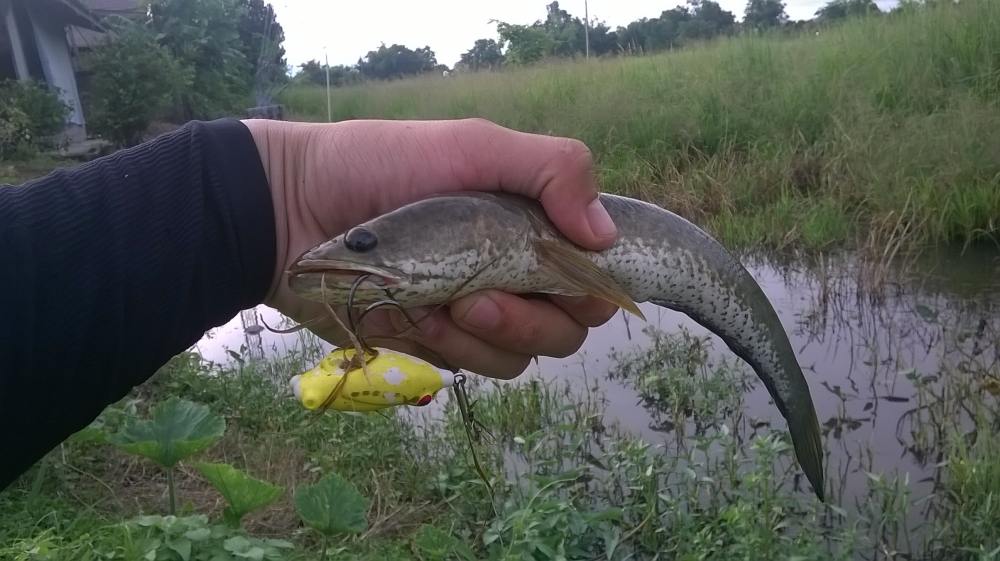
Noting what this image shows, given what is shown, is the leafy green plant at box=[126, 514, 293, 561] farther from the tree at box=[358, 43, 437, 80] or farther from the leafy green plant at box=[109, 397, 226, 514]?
the tree at box=[358, 43, 437, 80]

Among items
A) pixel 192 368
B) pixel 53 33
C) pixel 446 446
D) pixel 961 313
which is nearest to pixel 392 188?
pixel 446 446

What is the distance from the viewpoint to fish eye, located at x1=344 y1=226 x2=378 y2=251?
1.73 meters

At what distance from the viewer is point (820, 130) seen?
8.30m

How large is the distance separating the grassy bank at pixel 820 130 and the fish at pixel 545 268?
4.14 meters

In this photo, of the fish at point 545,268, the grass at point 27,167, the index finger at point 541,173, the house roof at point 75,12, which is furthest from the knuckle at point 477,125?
the house roof at point 75,12

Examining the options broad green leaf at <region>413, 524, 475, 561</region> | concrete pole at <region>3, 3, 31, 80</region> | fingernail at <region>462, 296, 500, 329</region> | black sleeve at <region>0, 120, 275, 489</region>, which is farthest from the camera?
concrete pole at <region>3, 3, 31, 80</region>

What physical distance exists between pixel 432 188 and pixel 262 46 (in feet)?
91.5

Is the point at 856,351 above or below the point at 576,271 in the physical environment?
below

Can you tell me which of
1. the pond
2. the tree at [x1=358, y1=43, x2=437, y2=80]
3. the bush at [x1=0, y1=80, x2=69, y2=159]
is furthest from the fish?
the tree at [x1=358, y1=43, x2=437, y2=80]

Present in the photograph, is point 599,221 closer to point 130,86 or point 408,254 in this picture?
point 408,254

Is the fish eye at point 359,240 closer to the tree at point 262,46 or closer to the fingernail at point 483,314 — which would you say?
the fingernail at point 483,314

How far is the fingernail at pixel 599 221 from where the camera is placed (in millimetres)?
2107

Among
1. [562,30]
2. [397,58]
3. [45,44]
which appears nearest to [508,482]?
[45,44]

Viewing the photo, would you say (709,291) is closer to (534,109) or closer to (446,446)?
(446,446)
